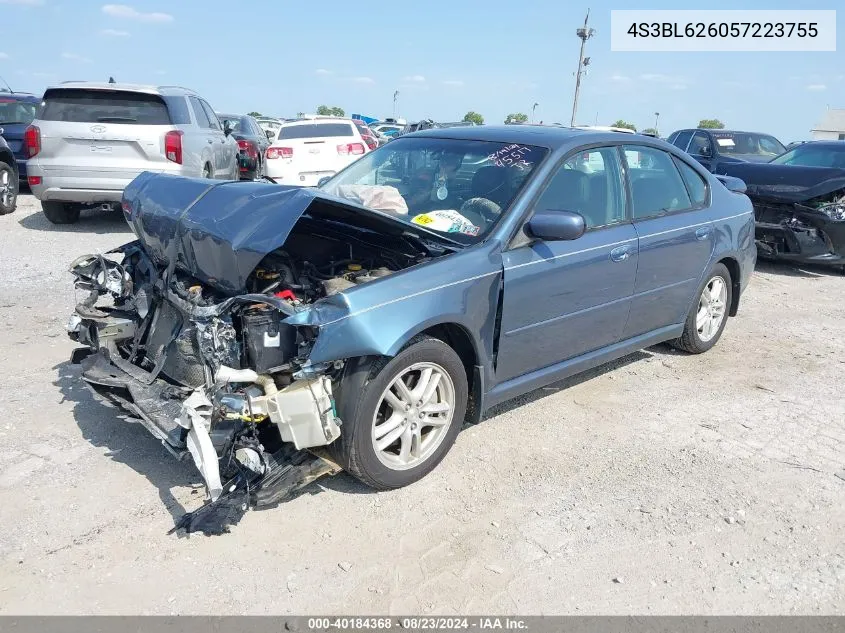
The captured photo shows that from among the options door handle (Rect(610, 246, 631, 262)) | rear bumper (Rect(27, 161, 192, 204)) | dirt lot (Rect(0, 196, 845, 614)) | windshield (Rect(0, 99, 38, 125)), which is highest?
windshield (Rect(0, 99, 38, 125))

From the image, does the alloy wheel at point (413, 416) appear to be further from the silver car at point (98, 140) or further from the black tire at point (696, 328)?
the silver car at point (98, 140)

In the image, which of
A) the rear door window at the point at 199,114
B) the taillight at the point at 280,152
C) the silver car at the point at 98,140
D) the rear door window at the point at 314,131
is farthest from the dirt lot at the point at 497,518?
the rear door window at the point at 314,131

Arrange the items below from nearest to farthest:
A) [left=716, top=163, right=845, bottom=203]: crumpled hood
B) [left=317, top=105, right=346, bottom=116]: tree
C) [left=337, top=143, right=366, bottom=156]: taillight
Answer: [left=716, top=163, right=845, bottom=203]: crumpled hood, [left=337, top=143, right=366, bottom=156]: taillight, [left=317, top=105, right=346, bottom=116]: tree

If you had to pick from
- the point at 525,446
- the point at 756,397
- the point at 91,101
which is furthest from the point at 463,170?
the point at 91,101

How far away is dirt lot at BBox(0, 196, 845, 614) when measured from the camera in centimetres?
279

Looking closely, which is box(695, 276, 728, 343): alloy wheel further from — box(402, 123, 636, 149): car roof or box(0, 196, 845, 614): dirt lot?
box(402, 123, 636, 149): car roof

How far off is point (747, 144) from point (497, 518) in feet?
39.7

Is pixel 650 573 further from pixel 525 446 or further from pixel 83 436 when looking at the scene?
pixel 83 436

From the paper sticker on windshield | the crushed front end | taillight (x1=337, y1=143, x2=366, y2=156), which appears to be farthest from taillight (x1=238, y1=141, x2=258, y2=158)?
the crushed front end

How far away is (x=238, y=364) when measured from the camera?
10.8 feet

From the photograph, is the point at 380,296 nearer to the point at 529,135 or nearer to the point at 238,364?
the point at 238,364

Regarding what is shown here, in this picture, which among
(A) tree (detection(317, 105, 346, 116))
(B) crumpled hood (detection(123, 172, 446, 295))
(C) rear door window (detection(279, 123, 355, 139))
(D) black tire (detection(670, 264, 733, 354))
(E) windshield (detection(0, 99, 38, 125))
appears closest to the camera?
(B) crumpled hood (detection(123, 172, 446, 295))

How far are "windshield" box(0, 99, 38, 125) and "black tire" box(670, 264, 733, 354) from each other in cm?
1191
